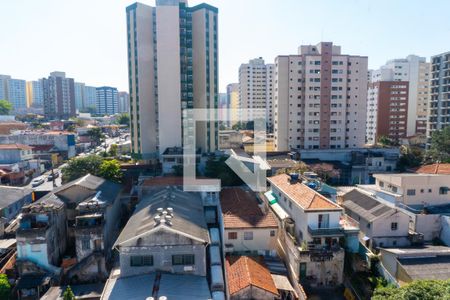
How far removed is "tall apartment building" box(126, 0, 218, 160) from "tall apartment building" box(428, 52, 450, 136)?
116 feet

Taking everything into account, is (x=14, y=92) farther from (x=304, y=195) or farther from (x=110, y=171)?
(x=304, y=195)

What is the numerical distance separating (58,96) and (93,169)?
241ft

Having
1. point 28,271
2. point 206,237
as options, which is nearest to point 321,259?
point 206,237

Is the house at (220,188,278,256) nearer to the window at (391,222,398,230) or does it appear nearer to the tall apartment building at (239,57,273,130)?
the window at (391,222,398,230)

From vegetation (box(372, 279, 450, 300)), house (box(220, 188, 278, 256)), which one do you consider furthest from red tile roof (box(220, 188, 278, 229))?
vegetation (box(372, 279, 450, 300))

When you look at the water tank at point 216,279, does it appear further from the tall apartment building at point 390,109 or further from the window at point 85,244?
the tall apartment building at point 390,109

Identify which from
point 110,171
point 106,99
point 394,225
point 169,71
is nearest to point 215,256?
point 394,225

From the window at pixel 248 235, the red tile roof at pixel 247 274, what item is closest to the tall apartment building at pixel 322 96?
the window at pixel 248 235

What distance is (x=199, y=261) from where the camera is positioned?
1555 cm

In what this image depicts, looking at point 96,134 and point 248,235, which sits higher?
point 96,134

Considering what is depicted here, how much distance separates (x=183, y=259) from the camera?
51.1 feet

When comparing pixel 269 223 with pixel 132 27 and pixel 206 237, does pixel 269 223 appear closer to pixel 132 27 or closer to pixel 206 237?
pixel 206 237

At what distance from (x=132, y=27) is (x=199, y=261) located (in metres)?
30.5

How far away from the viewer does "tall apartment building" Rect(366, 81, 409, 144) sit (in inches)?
2197
